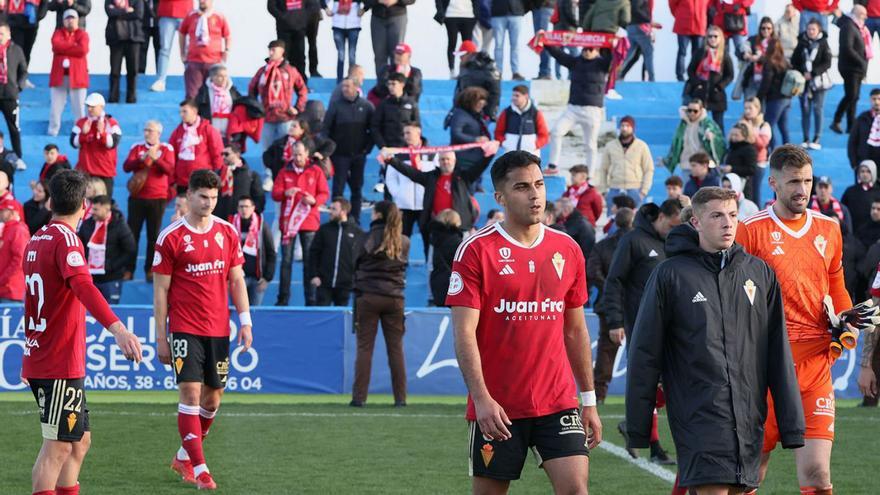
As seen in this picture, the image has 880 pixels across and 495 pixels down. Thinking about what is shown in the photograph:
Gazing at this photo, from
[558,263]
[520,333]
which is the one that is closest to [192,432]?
[520,333]

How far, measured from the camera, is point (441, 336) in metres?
17.2

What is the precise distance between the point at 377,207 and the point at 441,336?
2310 mm

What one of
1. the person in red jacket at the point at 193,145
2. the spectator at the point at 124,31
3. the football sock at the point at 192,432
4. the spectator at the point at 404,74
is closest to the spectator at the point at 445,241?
the person in red jacket at the point at 193,145

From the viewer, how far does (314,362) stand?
17.3 metres

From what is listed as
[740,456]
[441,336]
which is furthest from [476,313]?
[441,336]

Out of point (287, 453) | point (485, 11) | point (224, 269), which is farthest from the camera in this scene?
point (485, 11)

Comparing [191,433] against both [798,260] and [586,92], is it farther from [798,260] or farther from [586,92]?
[586,92]

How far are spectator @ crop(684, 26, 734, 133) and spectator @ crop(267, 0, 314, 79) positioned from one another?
236 inches

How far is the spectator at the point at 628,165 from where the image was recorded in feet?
66.4

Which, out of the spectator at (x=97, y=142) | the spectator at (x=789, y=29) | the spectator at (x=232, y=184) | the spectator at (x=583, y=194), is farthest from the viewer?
the spectator at (x=789, y=29)

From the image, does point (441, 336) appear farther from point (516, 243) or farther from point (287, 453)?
point (516, 243)

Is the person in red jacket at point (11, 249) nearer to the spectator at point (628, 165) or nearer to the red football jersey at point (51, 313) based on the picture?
the spectator at point (628, 165)

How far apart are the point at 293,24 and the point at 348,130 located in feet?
13.3

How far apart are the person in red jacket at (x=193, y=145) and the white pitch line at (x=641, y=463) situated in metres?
8.29
